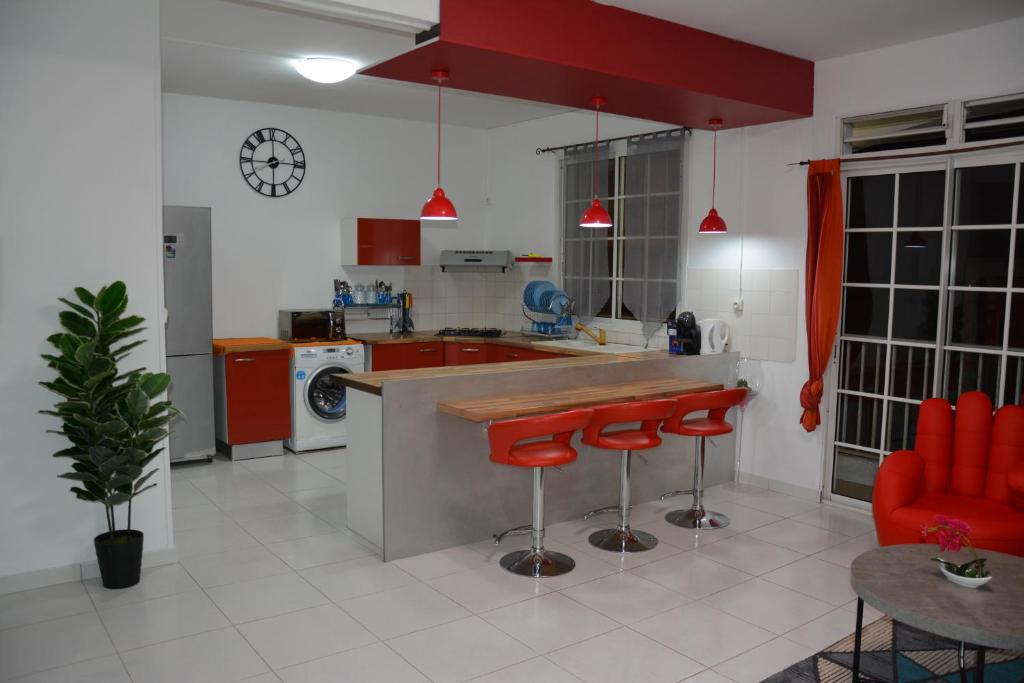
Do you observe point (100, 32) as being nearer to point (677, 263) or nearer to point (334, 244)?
point (334, 244)

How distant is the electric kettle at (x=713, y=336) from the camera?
5.81 metres

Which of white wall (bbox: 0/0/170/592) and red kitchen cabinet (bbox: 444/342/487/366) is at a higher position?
white wall (bbox: 0/0/170/592)

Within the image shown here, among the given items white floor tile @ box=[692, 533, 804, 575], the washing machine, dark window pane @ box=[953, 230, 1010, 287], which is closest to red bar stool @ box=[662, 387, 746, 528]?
white floor tile @ box=[692, 533, 804, 575]

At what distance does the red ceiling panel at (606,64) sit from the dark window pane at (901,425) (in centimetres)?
204

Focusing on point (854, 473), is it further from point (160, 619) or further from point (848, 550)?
point (160, 619)

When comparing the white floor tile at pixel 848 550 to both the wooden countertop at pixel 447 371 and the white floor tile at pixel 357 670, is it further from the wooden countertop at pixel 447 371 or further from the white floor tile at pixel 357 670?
the white floor tile at pixel 357 670

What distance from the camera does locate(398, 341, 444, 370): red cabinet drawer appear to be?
7262 millimetres

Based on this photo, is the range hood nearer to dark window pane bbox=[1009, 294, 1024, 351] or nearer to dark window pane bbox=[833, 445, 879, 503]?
dark window pane bbox=[833, 445, 879, 503]

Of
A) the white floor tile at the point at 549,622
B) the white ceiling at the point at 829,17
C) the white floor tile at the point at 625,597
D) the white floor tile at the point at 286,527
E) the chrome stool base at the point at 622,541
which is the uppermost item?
the white ceiling at the point at 829,17

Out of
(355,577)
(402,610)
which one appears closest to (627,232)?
(355,577)

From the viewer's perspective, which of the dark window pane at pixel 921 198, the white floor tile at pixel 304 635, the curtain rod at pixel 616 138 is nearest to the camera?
the white floor tile at pixel 304 635

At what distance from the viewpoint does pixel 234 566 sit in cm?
419

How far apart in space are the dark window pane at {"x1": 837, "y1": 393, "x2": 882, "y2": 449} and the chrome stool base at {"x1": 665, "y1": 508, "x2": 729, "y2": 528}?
1.08 m

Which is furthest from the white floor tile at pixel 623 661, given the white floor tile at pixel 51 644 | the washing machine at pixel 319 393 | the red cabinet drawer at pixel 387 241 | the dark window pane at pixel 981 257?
the red cabinet drawer at pixel 387 241
